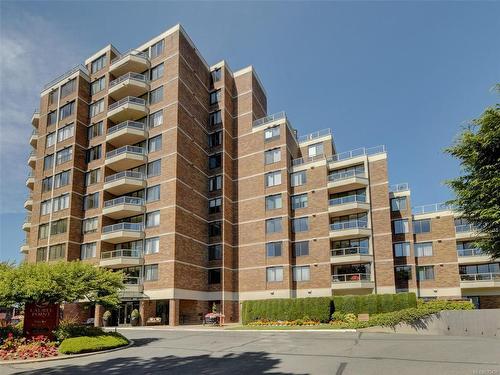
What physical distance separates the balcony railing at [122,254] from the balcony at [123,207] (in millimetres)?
3750

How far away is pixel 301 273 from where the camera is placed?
42.9 m

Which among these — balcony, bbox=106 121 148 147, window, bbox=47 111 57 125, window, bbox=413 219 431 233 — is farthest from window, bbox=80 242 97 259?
window, bbox=413 219 431 233

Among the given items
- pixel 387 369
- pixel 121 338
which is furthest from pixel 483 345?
pixel 121 338

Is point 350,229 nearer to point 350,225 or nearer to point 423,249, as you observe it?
point 350,225

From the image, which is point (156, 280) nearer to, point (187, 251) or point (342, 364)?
point (187, 251)

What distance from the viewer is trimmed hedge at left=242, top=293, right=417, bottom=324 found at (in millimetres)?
31430

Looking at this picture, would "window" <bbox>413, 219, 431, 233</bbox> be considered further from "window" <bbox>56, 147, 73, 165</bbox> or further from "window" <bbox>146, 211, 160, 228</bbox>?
"window" <bbox>56, 147, 73, 165</bbox>

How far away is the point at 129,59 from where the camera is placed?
46.5 m

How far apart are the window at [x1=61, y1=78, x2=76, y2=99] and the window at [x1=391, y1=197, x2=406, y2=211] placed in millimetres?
39276

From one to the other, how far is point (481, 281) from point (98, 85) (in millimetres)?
47203

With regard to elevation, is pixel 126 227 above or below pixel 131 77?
below

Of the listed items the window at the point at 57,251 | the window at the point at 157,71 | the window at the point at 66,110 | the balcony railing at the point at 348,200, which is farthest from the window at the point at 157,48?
the balcony railing at the point at 348,200

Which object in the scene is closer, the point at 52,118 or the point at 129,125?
the point at 129,125

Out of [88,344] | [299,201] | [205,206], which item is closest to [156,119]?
[205,206]
